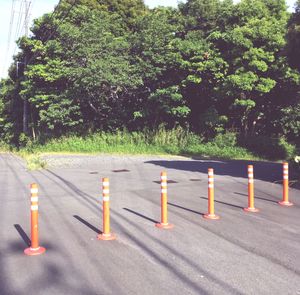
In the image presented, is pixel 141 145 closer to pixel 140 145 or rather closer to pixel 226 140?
pixel 140 145

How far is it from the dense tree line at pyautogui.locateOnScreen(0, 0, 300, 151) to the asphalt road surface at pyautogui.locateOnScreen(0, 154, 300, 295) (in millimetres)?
13230

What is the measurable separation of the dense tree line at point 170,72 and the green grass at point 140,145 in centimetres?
128

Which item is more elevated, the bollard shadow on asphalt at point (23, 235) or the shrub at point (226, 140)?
the shrub at point (226, 140)

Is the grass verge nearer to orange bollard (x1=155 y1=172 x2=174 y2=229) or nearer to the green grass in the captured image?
the green grass

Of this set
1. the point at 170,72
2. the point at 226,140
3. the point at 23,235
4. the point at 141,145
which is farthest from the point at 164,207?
the point at 170,72

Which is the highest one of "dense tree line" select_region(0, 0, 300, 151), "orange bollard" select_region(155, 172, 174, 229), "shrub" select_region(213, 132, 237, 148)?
"dense tree line" select_region(0, 0, 300, 151)

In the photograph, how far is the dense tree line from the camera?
2230cm

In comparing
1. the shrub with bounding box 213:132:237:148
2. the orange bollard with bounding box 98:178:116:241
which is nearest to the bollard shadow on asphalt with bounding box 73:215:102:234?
the orange bollard with bounding box 98:178:116:241

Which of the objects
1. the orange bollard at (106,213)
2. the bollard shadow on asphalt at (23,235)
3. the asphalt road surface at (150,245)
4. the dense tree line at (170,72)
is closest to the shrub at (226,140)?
the dense tree line at (170,72)

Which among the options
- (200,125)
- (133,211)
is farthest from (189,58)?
(133,211)

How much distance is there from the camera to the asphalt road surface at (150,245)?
14.4 ft

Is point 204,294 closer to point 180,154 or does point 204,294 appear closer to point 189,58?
point 180,154

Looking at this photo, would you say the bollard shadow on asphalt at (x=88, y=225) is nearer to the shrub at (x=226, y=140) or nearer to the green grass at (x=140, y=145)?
the green grass at (x=140, y=145)

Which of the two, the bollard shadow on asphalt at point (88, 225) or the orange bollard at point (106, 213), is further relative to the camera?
Answer: the bollard shadow on asphalt at point (88, 225)
